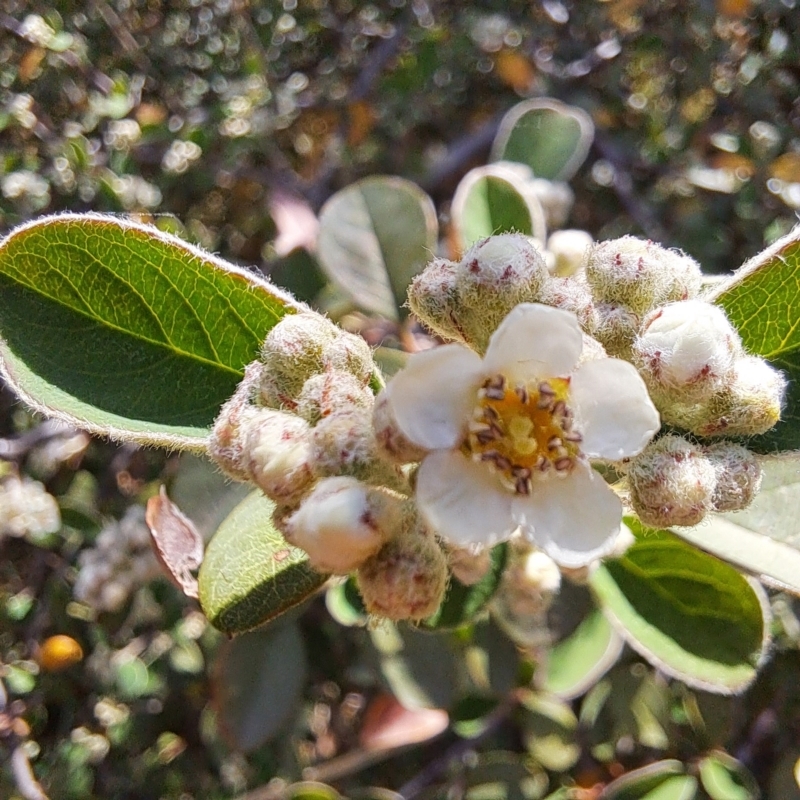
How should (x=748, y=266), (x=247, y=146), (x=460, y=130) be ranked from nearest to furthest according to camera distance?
1. (x=748, y=266)
2. (x=247, y=146)
3. (x=460, y=130)

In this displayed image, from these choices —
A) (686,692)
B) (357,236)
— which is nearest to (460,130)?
(357,236)

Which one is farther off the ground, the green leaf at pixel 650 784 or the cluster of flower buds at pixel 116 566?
the cluster of flower buds at pixel 116 566

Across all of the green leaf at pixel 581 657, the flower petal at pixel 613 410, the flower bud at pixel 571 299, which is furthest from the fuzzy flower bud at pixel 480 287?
the green leaf at pixel 581 657

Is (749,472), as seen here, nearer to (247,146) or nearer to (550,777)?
(550,777)

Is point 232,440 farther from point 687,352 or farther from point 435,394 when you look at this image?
point 687,352

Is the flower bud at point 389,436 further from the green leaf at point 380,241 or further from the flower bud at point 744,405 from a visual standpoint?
the green leaf at point 380,241

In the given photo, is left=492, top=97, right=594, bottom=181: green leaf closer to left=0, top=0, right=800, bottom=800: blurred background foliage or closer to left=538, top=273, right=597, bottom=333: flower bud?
left=0, top=0, right=800, bottom=800: blurred background foliage

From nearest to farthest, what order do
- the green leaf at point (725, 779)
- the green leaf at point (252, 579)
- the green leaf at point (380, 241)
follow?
the green leaf at point (252, 579), the green leaf at point (725, 779), the green leaf at point (380, 241)
